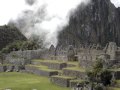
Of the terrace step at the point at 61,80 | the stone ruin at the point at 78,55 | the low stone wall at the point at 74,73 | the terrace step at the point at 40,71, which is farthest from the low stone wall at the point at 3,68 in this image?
the terrace step at the point at 61,80

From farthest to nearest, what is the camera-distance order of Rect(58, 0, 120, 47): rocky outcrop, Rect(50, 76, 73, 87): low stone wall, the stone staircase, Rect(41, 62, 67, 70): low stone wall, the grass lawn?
Rect(58, 0, 120, 47): rocky outcrop → Rect(41, 62, 67, 70): low stone wall → the stone staircase → Rect(50, 76, 73, 87): low stone wall → the grass lawn

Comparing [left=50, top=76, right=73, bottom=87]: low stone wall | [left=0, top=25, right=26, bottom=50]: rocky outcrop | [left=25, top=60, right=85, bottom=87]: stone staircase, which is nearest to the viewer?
[left=50, top=76, right=73, bottom=87]: low stone wall

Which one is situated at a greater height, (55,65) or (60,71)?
(55,65)

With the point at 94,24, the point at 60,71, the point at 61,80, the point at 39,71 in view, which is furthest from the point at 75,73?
the point at 94,24

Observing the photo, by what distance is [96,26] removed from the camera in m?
178

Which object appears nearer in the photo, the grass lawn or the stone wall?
the grass lawn

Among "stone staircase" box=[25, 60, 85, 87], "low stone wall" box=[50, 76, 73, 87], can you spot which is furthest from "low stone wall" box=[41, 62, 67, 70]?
"low stone wall" box=[50, 76, 73, 87]

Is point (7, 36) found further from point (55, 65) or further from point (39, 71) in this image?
point (39, 71)

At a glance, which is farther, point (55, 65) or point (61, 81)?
point (55, 65)

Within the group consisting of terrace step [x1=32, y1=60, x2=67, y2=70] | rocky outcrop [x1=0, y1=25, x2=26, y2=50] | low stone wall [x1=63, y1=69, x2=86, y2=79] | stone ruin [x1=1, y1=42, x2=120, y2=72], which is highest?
rocky outcrop [x1=0, y1=25, x2=26, y2=50]

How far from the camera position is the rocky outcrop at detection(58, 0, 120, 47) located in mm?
166988

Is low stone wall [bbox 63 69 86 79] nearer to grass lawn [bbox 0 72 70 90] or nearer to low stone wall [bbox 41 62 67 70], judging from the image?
grass lawn [bbox 0 72 70 90]

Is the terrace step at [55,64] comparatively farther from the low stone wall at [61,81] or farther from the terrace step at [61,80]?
the terrace step at [61,80]

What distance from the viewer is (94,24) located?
17750 cm
